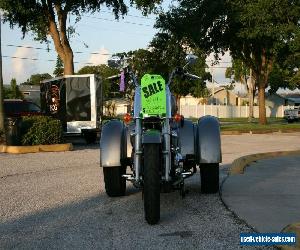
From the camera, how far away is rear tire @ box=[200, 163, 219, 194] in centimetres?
841

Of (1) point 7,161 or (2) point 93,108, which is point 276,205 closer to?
(1) point 7,161

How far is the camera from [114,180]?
8.27 m

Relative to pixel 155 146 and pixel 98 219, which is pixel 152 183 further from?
pixel 98 219

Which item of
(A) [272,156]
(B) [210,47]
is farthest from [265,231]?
(B) [210,47]

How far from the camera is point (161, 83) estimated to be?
23.5 feet

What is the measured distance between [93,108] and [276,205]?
13877 millimetres

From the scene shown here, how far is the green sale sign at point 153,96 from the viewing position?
277 inches

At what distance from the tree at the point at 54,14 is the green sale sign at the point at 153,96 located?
1937 centimetres

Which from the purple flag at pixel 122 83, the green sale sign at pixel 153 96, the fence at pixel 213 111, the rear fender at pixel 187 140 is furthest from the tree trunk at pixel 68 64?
the fence at pixel 213 111

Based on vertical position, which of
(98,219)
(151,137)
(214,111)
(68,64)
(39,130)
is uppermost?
(68,64)

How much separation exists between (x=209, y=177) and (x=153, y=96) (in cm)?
204

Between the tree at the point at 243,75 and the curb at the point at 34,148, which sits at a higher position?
the tree at the point at 243,75

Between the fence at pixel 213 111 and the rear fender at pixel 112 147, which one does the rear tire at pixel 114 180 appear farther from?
the fence at pixel 213 111

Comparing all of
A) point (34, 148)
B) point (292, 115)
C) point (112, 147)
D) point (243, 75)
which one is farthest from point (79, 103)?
point (243, 75)
